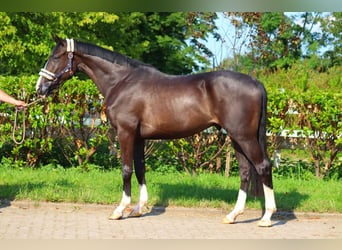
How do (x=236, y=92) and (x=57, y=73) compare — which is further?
(x=57, y=73)

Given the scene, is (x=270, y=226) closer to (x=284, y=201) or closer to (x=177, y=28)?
(x=284, y=201)

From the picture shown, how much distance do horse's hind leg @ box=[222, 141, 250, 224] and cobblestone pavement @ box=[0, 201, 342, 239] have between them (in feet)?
0.38

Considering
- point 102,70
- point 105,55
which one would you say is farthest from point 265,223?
point 105,55

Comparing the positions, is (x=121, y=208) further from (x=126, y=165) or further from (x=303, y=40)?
(x=303, y=40)

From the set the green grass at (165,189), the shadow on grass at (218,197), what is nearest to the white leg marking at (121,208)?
the shadow on grass at (218,197)

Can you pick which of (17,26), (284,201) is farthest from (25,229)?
(17,26)

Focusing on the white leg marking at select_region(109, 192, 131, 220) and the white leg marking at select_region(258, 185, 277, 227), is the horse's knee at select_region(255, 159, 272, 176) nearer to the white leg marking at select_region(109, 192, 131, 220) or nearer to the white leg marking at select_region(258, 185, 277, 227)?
the white leg marking at select_region(258, 185, 277, 227)

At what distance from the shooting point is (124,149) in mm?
7336

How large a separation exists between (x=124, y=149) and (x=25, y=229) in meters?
1.63

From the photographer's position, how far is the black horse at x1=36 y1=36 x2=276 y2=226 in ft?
22.7

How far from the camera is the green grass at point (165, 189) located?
7988 mm

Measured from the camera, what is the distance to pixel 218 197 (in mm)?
8359

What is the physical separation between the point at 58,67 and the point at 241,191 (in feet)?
9.45

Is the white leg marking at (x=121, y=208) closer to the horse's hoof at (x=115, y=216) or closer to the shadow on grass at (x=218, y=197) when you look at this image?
the horse's hoof at (x=115, y=216)
